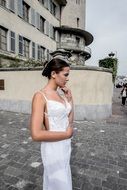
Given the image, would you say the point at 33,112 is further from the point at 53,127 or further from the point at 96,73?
the point at 96,73

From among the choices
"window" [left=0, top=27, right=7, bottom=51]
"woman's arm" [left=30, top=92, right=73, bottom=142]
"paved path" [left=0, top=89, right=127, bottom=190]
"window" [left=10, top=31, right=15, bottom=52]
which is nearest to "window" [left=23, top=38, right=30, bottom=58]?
"window" [left=10, top=31, right=15, bottom=52]

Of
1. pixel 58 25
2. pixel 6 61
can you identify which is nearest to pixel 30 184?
pixel 6 61

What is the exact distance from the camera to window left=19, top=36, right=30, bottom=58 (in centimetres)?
1893

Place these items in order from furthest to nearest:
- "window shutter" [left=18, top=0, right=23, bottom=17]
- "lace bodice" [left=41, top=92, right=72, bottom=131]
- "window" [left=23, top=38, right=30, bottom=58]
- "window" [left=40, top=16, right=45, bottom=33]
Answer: "window" [left=40, top=16, right=45, bottom=33] → "window" [left=23, top=38, right=30, bottom=58] → "window shutter" [left=18, top=0, right=23, bottom=17] → "lace bodice" [left=41, top=92, right=72, bottom=131]

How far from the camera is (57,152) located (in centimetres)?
210

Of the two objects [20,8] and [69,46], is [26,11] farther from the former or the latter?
[69,46]

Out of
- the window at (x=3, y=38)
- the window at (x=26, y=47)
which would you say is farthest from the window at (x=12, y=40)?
the window at (x=26, y=47)

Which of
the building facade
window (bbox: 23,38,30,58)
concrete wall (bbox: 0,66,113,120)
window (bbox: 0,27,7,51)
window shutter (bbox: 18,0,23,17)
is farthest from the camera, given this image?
window (bbox: 23,38,30,58)

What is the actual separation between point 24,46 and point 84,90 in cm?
1250

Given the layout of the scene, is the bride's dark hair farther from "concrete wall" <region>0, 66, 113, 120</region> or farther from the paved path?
"concrete wall" <region>0, 66, 113, 120</region>

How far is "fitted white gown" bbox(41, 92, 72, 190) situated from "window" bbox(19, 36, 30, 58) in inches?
699

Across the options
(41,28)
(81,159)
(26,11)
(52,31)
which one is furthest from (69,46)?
(81,159)

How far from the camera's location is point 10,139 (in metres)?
6.16

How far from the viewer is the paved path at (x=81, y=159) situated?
3.71 meters
